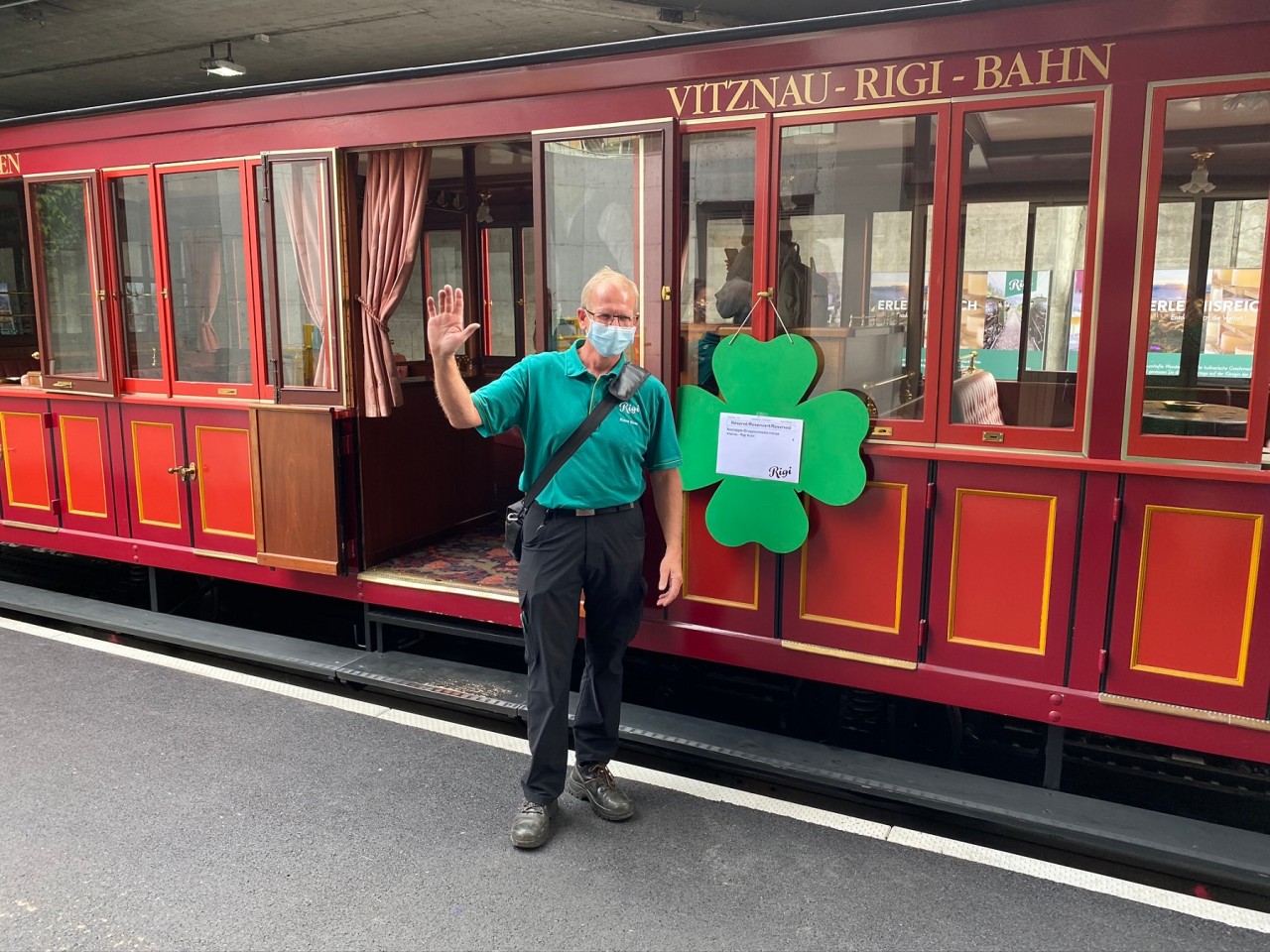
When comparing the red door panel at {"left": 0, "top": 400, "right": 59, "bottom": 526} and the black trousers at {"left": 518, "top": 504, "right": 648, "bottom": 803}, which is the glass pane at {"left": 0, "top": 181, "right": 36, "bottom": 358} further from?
the black trousers at {"left": 518, "top": 504, "right": 648, "bottom": 803}

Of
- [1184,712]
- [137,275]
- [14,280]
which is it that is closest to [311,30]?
[14,280]

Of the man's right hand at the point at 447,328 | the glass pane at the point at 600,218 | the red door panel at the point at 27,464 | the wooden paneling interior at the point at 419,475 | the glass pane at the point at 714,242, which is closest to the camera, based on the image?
the man's right hand at the point at 447,328

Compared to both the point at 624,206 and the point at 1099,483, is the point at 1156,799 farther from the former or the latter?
the point at 624,206

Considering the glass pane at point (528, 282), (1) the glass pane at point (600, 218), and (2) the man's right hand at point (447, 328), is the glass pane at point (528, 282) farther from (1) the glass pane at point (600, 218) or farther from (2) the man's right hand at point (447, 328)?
(2) the man's right hand at point (447, 328)

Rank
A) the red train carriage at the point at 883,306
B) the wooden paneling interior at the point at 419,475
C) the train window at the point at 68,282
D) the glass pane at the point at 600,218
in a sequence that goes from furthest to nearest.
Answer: the train window at the point at 68,282 < the wooden paneling interior at the point at 419,475 < the glass pane at the point at 600,218 < the red train carriage at the point at 883,306

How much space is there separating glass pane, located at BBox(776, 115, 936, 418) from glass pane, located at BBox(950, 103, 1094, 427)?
161mm

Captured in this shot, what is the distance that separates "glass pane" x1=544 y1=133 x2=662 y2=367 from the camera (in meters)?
3.91

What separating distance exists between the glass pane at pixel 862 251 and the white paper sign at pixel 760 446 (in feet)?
0.72

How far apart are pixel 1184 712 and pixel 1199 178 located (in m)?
1.77

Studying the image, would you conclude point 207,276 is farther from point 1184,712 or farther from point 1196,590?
point 1184,712

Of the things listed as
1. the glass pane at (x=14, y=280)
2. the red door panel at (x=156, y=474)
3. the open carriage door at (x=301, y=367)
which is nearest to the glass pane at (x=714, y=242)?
the open carriage door at (x=301, y=367)

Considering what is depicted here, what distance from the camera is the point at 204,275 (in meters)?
5.16

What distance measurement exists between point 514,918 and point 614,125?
2.98m

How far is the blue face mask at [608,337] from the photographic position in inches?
121
